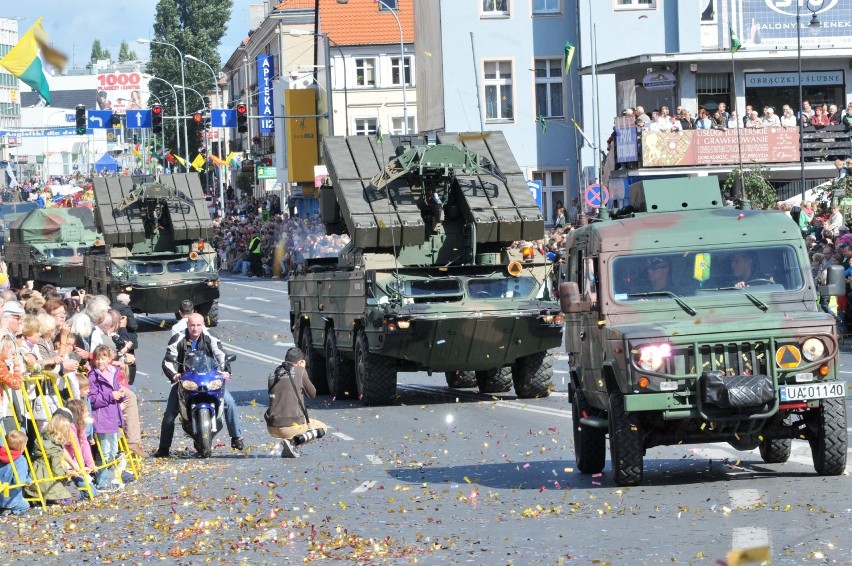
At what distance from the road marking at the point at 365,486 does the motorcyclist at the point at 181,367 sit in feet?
10.6

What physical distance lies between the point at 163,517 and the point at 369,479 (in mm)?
2356

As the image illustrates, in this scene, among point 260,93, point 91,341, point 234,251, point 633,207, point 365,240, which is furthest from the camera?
point 260,93

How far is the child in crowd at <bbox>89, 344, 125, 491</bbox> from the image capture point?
49.5 ft

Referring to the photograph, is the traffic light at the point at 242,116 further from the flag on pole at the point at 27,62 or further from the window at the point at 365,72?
the flag on pole at the point at 27,62

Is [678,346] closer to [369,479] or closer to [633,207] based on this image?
[633,207]

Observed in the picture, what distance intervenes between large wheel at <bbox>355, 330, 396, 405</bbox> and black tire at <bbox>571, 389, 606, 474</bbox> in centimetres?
743

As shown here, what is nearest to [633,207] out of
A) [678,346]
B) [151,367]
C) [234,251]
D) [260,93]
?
[678,346]

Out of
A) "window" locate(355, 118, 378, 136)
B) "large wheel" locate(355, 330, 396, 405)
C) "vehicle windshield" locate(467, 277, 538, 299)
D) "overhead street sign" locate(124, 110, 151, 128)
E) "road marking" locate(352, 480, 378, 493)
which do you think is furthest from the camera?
"window" locate(355, 118, 378, 136)

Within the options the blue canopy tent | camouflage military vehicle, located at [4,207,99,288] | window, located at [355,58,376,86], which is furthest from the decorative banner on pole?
camouflage military vehicle, located at [4,207,99,288]

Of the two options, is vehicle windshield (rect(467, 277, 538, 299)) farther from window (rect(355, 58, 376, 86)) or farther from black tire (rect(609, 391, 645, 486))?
window (rect(355, 58, 376, 86))

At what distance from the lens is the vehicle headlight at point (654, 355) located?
1200cm

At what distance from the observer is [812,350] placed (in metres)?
12.1

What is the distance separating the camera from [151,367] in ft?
95.8

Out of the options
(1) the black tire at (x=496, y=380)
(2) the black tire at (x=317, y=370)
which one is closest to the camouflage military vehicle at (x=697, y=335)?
(1) the black tire at (x=496, y=380)
